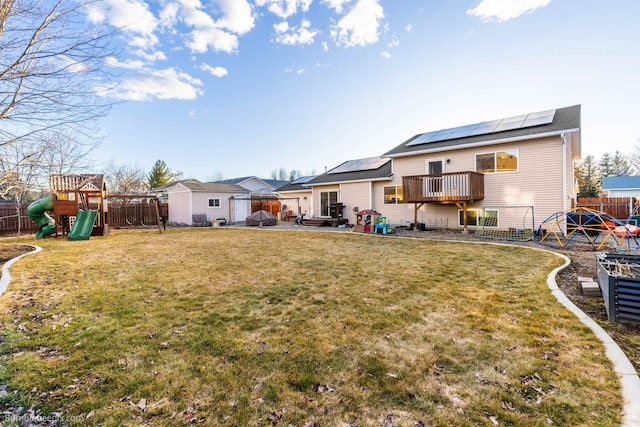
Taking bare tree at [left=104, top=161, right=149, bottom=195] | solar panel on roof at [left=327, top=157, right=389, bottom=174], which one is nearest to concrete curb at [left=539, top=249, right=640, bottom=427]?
solar panel on roof at [left=327, top=157, right=389, bottom=174]

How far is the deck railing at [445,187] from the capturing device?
12.1m

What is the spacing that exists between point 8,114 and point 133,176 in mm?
33930

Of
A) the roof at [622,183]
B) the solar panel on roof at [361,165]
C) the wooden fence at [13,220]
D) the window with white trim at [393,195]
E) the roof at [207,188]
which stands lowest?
the wooden fence at [13,220]

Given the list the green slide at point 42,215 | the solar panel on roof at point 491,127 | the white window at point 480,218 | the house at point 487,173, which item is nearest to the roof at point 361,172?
the house at point 487,173

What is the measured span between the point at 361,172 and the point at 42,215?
1735 cm

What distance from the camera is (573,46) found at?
1129 centimetres

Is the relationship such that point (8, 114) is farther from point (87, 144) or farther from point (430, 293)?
point (430, 293)

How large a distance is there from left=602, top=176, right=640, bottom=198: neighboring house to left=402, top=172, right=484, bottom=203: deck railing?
67.8 feet

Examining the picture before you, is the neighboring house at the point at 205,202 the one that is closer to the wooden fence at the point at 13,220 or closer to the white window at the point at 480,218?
the wooden fence at the point at 13,220

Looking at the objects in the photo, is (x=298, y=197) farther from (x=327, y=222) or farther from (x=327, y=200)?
(x=327, y=222)

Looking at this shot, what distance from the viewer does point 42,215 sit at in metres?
13.6

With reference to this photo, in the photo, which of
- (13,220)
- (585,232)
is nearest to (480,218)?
(585,232)

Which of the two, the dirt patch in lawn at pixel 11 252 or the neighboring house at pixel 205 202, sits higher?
the neighboring house at pixel 205 202

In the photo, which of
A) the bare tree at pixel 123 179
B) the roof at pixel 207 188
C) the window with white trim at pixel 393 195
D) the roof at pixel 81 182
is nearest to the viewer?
the roof at pixel 81 182
